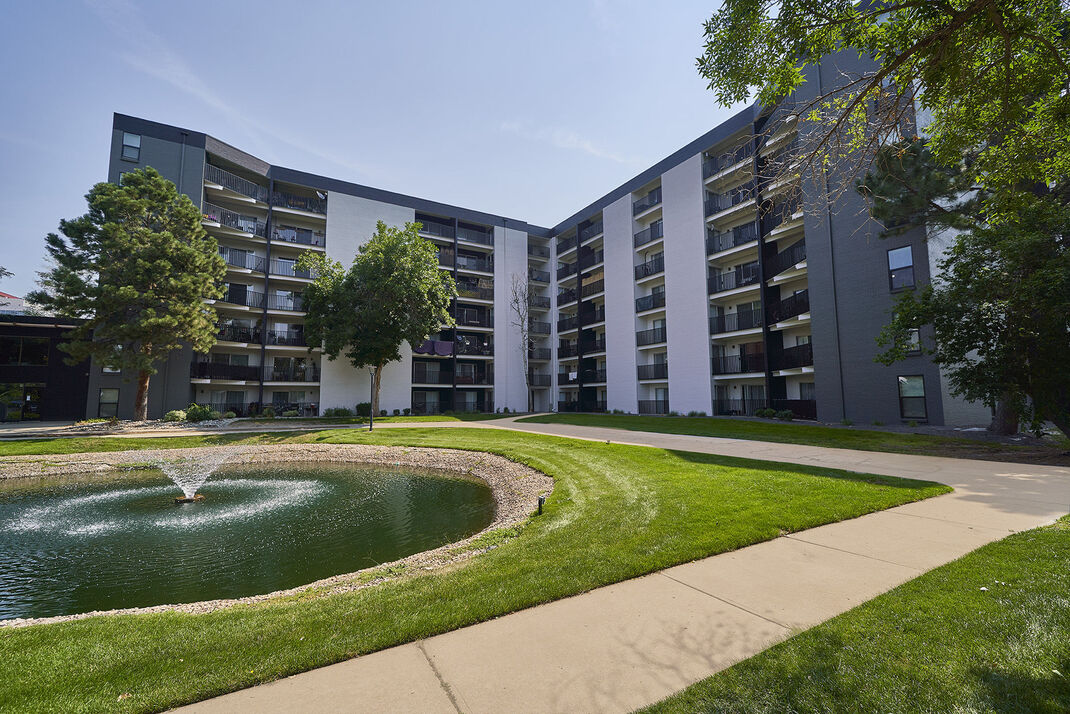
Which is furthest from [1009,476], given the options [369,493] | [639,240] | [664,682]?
[639,240]

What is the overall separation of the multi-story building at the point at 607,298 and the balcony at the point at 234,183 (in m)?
0.15

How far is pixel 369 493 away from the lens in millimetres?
11609

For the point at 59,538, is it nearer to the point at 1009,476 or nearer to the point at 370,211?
the point at 1009,476

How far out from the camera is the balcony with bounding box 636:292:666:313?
31.6 m

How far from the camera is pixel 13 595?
5820 mm

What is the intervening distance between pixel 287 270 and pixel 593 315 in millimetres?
23380

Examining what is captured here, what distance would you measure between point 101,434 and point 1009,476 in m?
30.5

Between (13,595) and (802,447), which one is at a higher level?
(802,447)

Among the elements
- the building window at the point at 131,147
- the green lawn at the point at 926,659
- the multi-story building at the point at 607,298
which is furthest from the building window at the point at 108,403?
the green lawn at the point at 926,659

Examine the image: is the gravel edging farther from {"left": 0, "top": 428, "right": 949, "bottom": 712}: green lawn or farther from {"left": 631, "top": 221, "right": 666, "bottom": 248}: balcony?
{"left": 631, "top": 221, "right": 666, "bottom": 248}: balcony

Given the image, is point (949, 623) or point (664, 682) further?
point (949, 623)

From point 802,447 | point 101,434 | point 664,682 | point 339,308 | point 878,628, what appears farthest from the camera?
point 339,308

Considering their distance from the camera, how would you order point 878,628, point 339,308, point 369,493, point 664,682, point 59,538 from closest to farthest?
point 664,682, point 878,628, point 59,538, point 369,493, point 339,308

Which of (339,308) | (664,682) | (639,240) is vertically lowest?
(664,682)
